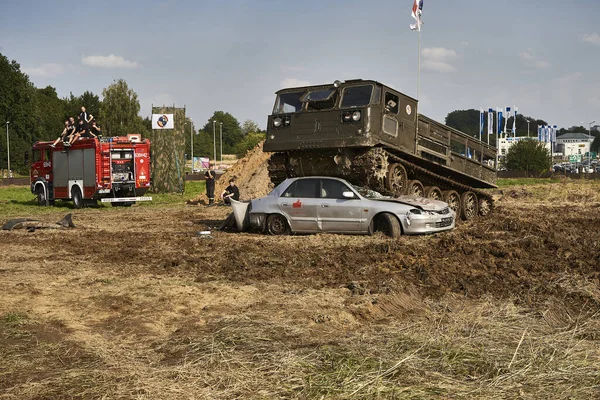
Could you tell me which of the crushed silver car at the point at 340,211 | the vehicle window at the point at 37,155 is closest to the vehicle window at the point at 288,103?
the crushed silver car at the point at 340,211

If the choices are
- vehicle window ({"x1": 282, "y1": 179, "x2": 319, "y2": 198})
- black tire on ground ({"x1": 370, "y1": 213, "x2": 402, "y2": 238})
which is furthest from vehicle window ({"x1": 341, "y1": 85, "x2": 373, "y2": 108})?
black tire on ground ({"x1": 370, "y1": 213, "x2": 402, "y2": 238})

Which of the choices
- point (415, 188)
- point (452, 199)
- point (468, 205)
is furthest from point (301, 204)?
point (468, 205)

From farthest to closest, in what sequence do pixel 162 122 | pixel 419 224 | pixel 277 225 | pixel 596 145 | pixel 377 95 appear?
pixel 596 145 → pixel 162 122 → pixel 377 95 → pixel 277 225 → pixel 419 224

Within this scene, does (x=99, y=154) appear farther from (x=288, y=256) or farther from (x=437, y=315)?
(x=437, y=315)

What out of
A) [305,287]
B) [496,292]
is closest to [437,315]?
[496,292]

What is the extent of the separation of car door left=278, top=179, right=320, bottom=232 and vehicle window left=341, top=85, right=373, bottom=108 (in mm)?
3157

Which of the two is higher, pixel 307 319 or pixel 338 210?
pixel 338 210

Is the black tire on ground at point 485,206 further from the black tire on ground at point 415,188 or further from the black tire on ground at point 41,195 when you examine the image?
the black tire on ground at point 41,195

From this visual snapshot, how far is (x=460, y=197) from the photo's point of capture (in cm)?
2017

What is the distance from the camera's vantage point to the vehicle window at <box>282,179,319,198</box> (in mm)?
14770

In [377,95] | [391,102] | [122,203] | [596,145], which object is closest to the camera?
[377,95]

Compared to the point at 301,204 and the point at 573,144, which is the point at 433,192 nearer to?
the point at 301,204

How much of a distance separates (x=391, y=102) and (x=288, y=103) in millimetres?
2688

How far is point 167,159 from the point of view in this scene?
3697 centimetres
